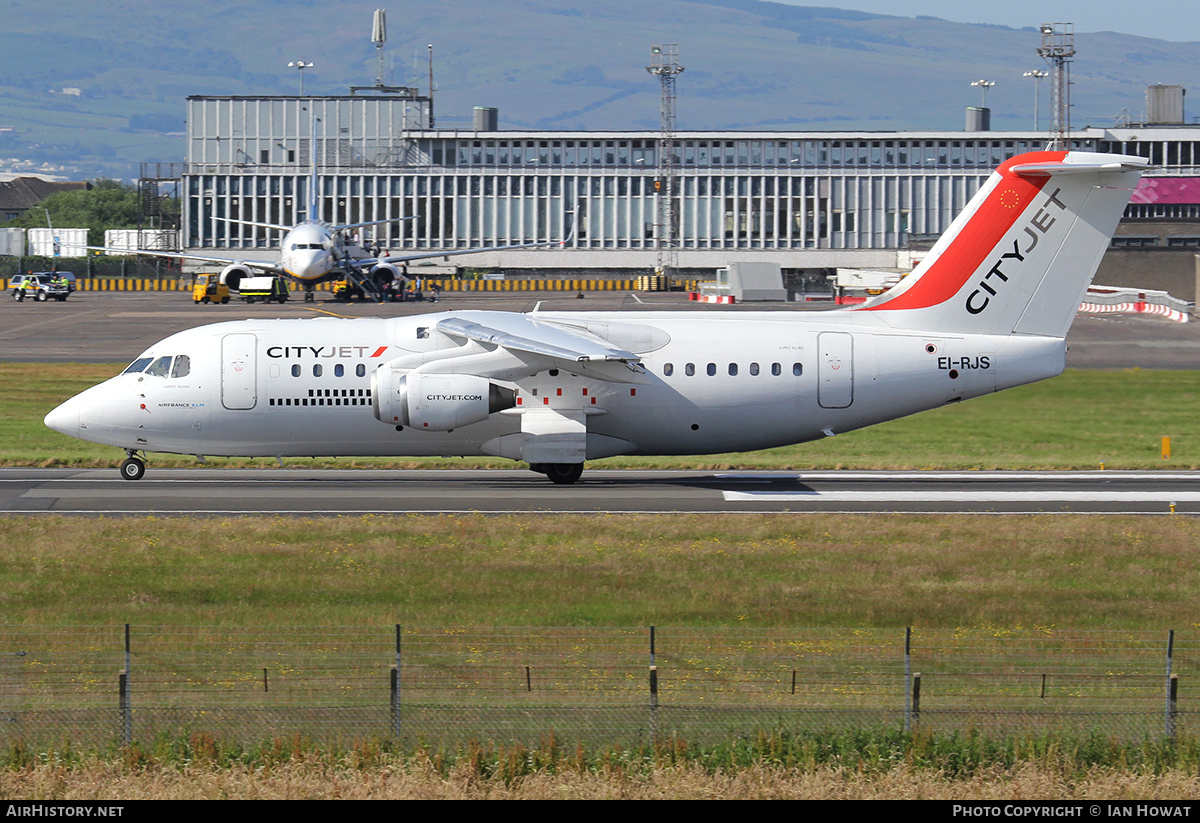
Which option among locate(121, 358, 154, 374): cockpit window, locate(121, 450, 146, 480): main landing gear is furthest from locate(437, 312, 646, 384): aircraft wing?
locate(121, 450, 146, 480): main landing gear

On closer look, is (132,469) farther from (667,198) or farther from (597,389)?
(667,198)

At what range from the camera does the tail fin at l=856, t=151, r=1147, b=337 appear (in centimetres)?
3062

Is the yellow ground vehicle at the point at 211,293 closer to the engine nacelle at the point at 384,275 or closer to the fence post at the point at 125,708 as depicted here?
the engine nacelle at the point at 384,275

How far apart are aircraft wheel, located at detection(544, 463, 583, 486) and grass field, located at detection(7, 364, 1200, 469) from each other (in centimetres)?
440

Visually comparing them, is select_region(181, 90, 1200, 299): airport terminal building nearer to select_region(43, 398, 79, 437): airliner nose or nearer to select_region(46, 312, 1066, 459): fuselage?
select_region(46, 312, 1066, 459): fuselage

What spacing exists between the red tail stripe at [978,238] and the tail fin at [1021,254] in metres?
0.02

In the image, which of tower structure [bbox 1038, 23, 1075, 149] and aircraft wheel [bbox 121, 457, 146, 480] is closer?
aircraft wheel [bbox 121, 457, 146, 480]

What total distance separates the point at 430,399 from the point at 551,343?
9.72 feet

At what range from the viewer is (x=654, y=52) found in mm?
123938

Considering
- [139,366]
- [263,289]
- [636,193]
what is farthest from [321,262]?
[139,366]

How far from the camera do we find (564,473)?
105 feet

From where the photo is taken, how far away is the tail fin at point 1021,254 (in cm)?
3062
